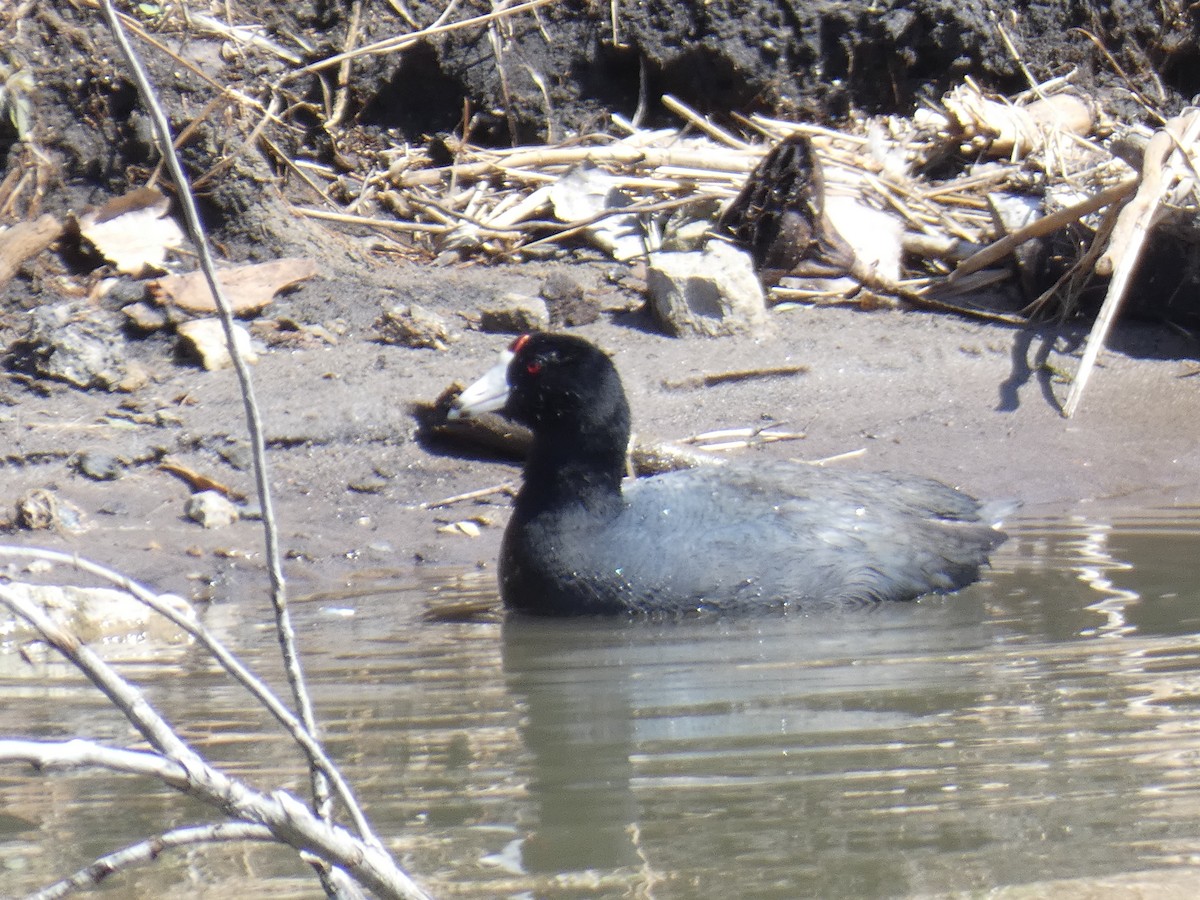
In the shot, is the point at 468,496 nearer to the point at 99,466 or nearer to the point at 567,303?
the point at 99,466

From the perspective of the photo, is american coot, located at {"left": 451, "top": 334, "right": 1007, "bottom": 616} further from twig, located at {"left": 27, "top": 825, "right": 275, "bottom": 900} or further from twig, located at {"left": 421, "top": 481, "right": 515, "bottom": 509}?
twig, located at {"left": 27, "top": 825, "right": 275, "bottom": 900}

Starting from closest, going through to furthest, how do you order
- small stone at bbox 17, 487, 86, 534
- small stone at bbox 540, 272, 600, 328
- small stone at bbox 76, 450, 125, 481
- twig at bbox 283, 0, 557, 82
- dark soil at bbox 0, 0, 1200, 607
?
small stone at bbox 17, 487, 86, 534
small stone at bbox 76, 450, 125, 481
dark soil at bbox 0, 0, 1200, 607
small stone at bbox 540, 272, 600, 328
twig at bbox 283, 0, 557, 82

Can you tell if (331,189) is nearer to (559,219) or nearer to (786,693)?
(559,219)

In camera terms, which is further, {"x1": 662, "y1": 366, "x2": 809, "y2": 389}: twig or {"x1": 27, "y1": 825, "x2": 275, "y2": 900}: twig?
{"x1": 662, "y1": 366, "x2": 809, "y2": 389}: twig

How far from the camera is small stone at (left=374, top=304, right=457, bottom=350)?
862cm

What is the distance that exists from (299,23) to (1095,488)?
6580 millimetres

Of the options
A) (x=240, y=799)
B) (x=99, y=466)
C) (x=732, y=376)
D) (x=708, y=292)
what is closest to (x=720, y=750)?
(x=240, y=799)

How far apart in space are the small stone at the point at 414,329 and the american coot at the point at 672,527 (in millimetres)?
2738

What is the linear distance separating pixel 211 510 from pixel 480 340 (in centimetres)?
240

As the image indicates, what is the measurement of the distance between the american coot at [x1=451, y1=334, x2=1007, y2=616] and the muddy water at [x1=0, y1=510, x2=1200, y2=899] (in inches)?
5.9

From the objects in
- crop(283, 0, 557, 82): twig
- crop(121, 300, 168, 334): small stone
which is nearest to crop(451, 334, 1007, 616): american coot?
crop(121, 300, 168, 334): small stone

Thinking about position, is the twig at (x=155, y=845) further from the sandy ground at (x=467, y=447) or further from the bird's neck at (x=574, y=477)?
the sandy ground at (x=467, y=447)

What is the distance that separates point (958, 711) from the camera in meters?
3.59

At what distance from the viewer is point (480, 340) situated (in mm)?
8734
